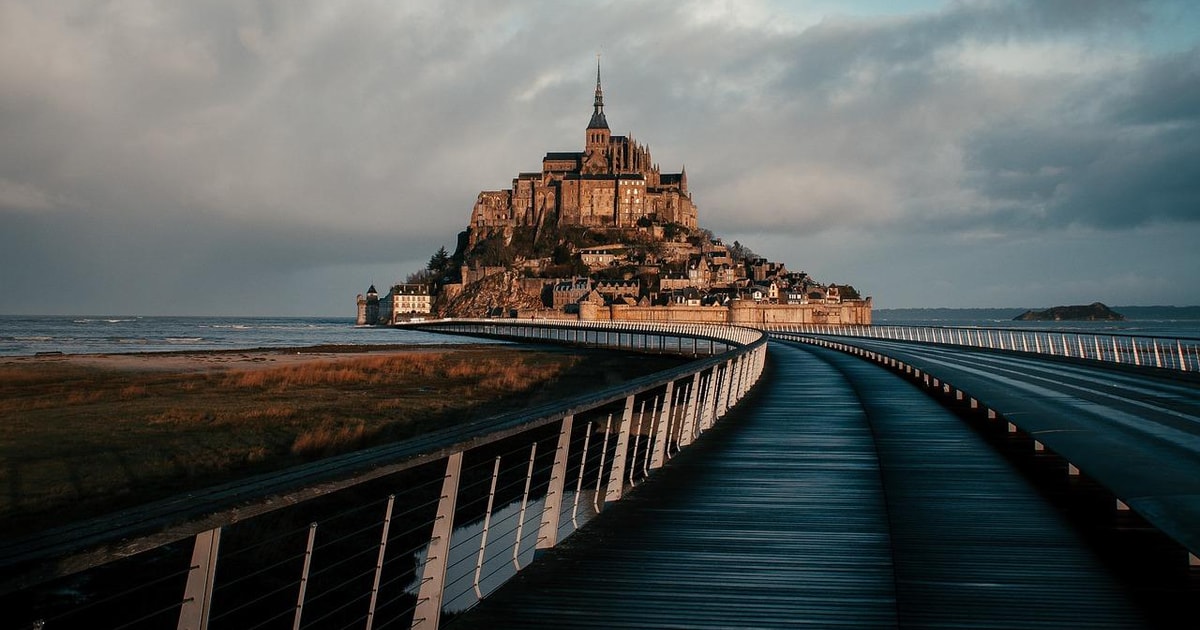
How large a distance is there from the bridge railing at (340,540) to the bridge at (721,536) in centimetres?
2

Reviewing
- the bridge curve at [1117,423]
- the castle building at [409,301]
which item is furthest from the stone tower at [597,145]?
the bridge curve at [1117,423]

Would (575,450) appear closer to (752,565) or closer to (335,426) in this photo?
(335,426)

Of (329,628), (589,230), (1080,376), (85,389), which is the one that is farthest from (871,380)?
(589,230)

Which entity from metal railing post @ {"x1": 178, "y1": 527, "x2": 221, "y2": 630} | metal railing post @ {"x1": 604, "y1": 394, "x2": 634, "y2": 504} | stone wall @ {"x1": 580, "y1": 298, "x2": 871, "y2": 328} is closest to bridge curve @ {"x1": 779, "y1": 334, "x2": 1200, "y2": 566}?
metal railing post @ {"x1": 604, "y1": 394, "x2": 634, "y2": 504}

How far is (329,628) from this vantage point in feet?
26.9

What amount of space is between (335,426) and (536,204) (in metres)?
156

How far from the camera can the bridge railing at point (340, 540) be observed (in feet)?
9.39

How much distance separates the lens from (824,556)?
19.6 feet

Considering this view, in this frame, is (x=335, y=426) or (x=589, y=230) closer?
(x=335, y=426)

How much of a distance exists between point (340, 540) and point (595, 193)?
167 m

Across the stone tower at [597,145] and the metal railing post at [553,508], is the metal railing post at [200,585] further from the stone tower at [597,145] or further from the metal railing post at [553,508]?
the stone tower at [597,145]

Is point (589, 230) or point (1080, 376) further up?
point (589, 230)

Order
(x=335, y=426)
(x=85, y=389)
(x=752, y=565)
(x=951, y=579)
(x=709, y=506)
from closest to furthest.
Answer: (x=951, y=579) → (x=752, y=565) → (x=709, y=506) → (x=335, y=426) → (x=85, y=389)

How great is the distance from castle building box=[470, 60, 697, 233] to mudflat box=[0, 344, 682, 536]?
406 ft
